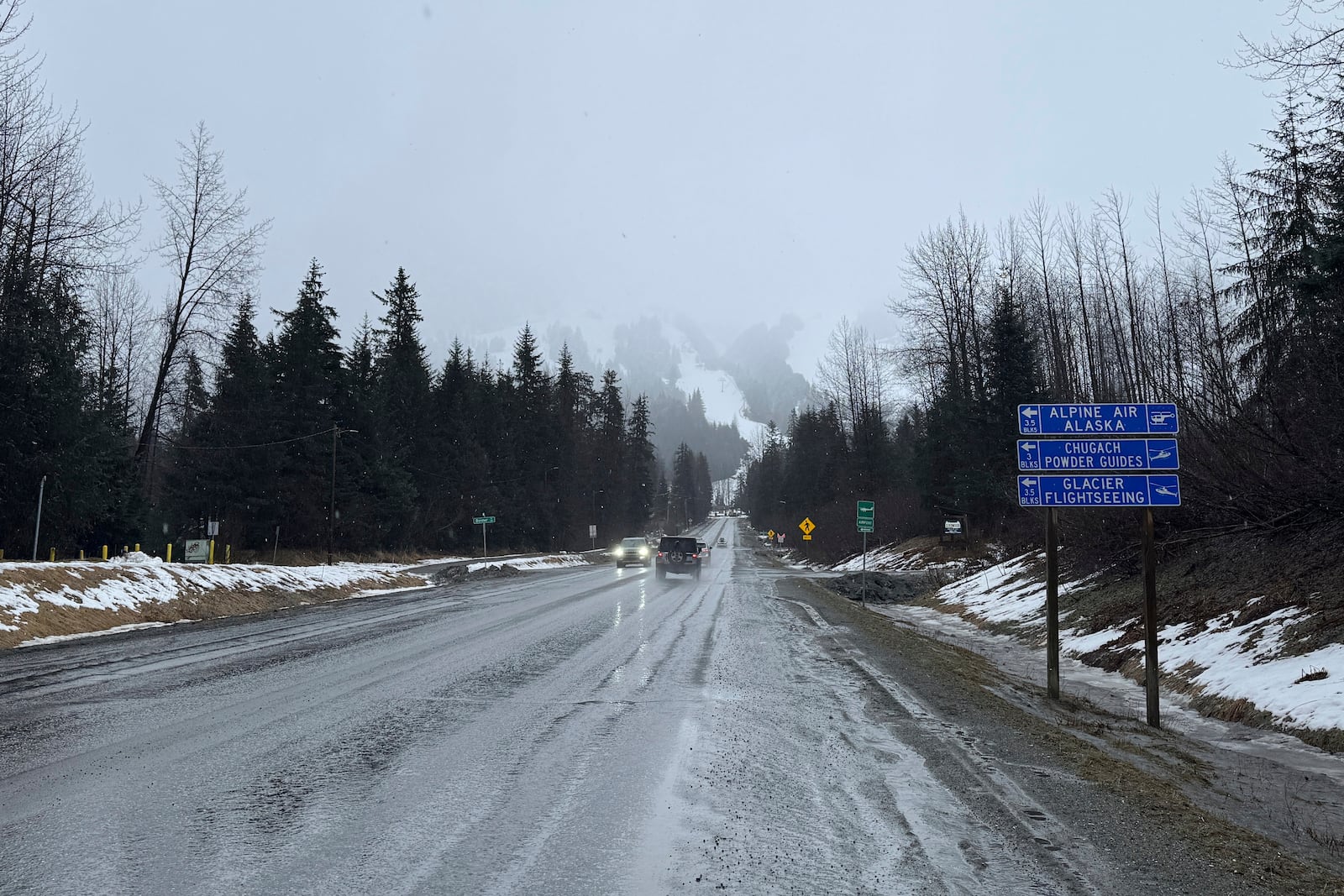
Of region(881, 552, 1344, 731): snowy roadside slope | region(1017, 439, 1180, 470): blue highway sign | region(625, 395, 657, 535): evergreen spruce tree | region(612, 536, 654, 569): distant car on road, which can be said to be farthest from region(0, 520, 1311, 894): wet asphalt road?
region(625, 395, 657, 535): evergreen spruce tree

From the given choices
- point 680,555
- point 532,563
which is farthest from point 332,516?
point 680,555

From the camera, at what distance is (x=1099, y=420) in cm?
975

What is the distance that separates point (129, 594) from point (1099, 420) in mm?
19761

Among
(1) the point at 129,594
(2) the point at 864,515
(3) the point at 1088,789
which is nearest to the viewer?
(3) the point at 1088,789

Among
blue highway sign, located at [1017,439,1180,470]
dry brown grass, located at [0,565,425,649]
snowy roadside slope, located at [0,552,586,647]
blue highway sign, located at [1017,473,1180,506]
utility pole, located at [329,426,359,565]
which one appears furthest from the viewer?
utility pole, located at [329,426,359,565]

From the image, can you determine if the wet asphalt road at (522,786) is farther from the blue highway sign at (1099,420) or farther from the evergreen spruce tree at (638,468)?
the evergreen spruce tree at (638,468)

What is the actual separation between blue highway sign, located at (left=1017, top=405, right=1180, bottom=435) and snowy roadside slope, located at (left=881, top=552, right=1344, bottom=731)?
296cm

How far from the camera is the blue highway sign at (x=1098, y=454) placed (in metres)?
9.37

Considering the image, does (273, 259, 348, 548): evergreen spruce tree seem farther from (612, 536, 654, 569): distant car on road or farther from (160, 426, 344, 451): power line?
(612, 536, 654, 569): distant car on road

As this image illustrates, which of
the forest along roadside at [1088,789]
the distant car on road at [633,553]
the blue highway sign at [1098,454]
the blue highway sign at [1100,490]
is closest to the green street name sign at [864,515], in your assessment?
the forest along roadside at [1088,789]

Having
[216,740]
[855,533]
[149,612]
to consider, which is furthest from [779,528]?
[216,740]

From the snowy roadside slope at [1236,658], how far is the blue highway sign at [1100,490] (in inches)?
86.9

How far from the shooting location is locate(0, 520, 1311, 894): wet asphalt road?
3641 mm

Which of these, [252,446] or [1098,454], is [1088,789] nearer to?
[1098,454]
